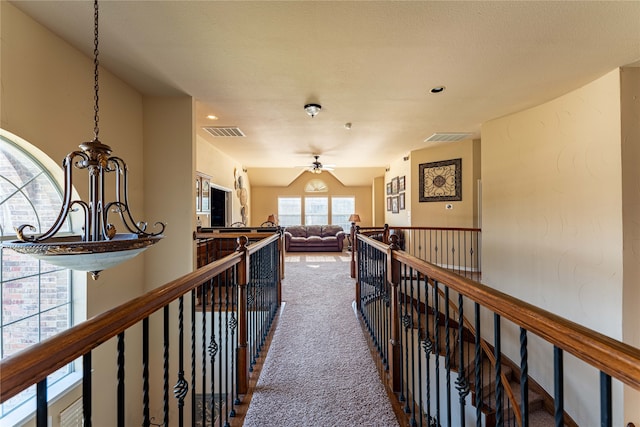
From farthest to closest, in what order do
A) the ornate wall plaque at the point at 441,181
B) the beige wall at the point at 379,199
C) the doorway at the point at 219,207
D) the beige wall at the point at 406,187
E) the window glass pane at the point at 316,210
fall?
the window glass pane at the point at 316,210
the beige wall at the point at 379,199
the beige wall at the point at 406,187
the doorway at the point at 219,207
the ornate wall plaque at the point at 441,181

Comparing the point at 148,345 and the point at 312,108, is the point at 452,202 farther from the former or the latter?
the point at 148,345

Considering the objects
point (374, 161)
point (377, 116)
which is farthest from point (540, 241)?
point (374, 161)

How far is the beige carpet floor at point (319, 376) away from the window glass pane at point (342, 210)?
21.4ft

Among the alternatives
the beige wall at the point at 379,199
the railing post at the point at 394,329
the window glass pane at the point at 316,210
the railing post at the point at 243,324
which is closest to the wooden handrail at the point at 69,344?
the railing post at the point at 243,324

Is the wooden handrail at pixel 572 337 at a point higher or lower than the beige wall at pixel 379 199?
lower

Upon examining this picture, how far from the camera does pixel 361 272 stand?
3.18 meters

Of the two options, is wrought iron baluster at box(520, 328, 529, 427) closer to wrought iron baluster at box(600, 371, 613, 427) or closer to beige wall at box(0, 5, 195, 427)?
wrought iron baluster at box(600, 371, 613, 427)

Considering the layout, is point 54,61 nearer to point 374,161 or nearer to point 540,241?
point 540,241

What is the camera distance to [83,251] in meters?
1.21

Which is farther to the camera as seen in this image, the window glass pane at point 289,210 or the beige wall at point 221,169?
the window glass pane at point 289,210

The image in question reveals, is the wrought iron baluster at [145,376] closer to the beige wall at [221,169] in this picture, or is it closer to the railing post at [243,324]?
the railing post at [243,324]

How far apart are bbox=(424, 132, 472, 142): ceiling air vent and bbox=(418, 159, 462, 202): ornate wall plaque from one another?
0.54m

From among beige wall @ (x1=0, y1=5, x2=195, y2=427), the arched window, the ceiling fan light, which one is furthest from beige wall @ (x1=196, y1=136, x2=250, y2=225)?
the arched window

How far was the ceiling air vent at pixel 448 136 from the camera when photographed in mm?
4887
